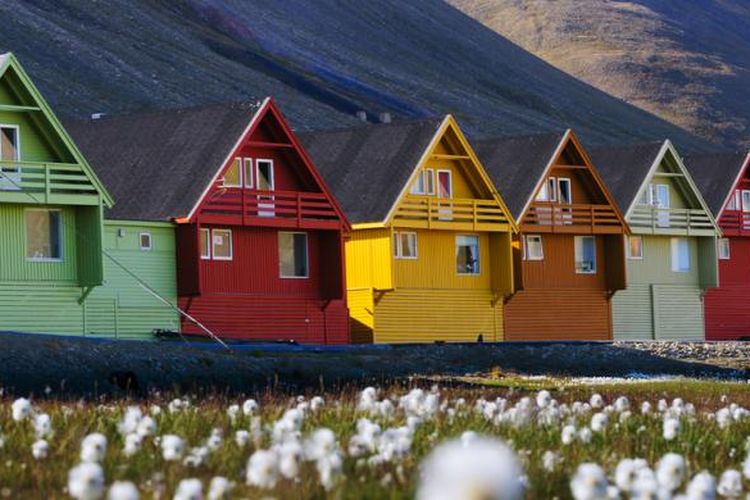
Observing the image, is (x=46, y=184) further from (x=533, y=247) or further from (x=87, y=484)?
(x=87, y=484)

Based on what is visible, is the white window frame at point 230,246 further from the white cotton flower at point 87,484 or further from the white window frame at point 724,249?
the white cotton flower at point 87,484

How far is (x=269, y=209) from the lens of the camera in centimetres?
5550

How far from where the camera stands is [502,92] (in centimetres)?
19800

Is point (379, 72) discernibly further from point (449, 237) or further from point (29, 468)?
point (29, 468)

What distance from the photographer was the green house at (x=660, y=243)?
70.4 meters

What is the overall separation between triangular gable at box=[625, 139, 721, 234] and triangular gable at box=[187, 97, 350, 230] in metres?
16.4

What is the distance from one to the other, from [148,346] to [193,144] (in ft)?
45.4

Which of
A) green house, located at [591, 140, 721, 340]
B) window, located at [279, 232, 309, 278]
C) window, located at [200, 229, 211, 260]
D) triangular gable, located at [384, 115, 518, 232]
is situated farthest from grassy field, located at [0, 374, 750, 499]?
green house, located at [591, 140, 721, 340]

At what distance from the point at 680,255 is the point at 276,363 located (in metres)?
34.1

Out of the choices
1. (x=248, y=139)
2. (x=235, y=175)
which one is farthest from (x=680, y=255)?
(x=248, y=139)

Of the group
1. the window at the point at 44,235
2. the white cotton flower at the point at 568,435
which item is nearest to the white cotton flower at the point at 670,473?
the white cotton flower at the point at 568,435

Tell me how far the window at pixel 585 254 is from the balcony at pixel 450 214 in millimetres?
6244

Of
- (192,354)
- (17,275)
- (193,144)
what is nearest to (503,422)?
(192,354)

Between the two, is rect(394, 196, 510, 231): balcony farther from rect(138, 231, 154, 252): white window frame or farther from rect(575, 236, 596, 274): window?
rect(138, 231, 154, 252): white window frame
